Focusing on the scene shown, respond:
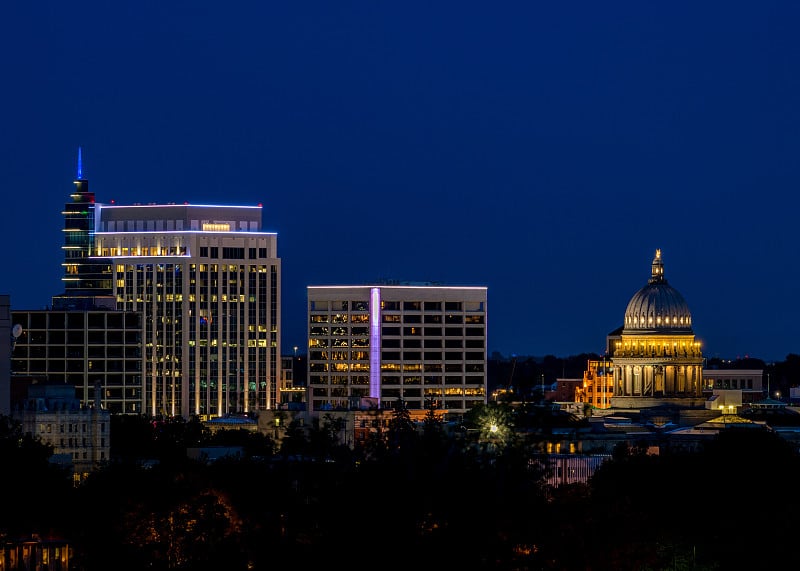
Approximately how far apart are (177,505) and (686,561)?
87.9 feet

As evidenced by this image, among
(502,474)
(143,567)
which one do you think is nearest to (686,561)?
(143,567)

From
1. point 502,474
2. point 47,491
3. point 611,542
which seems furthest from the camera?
point 47,491

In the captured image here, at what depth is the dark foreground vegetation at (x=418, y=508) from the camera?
302ft

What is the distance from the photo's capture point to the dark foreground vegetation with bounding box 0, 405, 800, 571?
92.1 meters

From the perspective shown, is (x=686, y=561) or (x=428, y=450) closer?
(x=428, y=450)

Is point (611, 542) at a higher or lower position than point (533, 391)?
lower

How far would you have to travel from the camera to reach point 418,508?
91.8 m

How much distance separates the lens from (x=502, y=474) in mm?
92188

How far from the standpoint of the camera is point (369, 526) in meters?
93.2

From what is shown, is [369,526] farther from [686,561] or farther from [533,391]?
[686,561]

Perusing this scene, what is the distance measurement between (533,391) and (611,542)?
67.0ft

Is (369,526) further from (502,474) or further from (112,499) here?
(112,499)

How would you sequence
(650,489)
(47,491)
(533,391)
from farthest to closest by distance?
(650,489) < (47,491) < (533,391)

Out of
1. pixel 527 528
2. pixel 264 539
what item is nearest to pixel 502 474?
pixel 527 528
